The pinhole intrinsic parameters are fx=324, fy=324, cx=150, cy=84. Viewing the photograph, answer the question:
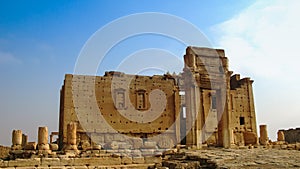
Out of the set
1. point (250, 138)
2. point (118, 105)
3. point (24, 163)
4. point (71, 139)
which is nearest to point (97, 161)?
point (24, 163)

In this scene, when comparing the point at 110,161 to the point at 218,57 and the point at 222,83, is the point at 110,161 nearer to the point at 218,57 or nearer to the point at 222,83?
the point at 222,83

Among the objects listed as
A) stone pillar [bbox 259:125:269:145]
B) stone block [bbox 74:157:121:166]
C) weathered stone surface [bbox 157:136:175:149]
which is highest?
stone pillar [bbox 259:125:269:145]

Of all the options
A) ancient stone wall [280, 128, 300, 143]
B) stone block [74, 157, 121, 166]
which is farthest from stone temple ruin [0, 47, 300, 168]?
ancient stone wall [280, 128, 300, 143]

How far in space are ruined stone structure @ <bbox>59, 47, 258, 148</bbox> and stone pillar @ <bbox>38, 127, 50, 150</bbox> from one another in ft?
11.8

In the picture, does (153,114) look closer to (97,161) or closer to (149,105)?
(149,105)

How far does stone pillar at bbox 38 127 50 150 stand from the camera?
20.7 metres

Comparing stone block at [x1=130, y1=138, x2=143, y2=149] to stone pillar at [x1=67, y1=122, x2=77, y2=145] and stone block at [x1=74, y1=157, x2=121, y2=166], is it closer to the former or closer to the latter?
stone pillar at [x1=67, y1=122, x2=77, y2=145]

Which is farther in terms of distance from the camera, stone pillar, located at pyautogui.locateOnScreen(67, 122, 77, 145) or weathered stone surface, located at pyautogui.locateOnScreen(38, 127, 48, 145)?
stone pillar, located at pyautogui.locateOnScreen(67, 122, 77, 145)

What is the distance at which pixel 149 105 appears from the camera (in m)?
29.4

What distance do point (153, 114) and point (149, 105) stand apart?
0.89m

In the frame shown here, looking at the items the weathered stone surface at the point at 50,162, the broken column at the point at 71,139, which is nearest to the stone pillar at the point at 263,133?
the broken column at the point at 71,139

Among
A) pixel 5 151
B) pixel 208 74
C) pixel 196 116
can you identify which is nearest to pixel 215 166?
pixel 196 116

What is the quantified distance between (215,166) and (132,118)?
55.3 feet

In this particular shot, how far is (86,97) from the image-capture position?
27453 mm
